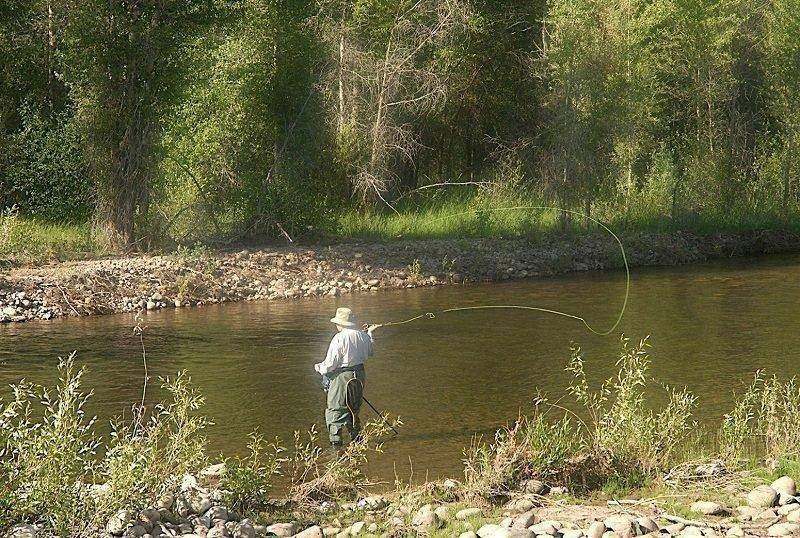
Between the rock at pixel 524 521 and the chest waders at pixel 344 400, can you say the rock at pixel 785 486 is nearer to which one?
the rock at pixel 524 521

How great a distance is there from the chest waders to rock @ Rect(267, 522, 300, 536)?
2664mm

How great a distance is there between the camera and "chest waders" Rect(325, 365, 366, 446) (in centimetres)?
1070

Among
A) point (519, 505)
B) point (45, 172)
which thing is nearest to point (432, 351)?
point (519, 505)

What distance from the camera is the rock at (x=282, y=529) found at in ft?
25.9

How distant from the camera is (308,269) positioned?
78.9ft

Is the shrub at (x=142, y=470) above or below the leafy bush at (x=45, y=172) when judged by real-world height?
below

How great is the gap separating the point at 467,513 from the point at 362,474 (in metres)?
1.56

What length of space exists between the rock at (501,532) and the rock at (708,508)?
1.44m

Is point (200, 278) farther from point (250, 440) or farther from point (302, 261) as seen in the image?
point (250, 440)

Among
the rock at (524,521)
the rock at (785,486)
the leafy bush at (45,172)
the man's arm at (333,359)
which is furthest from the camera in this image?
the leafy bush at (45,172)

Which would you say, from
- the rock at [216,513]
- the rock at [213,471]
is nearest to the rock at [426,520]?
the rock at [216,513]

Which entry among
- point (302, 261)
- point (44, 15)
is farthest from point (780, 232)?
point (44, 15)

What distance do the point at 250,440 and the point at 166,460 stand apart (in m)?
2.99

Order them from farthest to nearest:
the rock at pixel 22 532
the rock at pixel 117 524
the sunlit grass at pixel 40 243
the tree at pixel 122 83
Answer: the tree at pixel 122 83 → the sunlit grass at pixel 40 243 → the rock at pixel 117 524 → the rock at pixel 22 532
